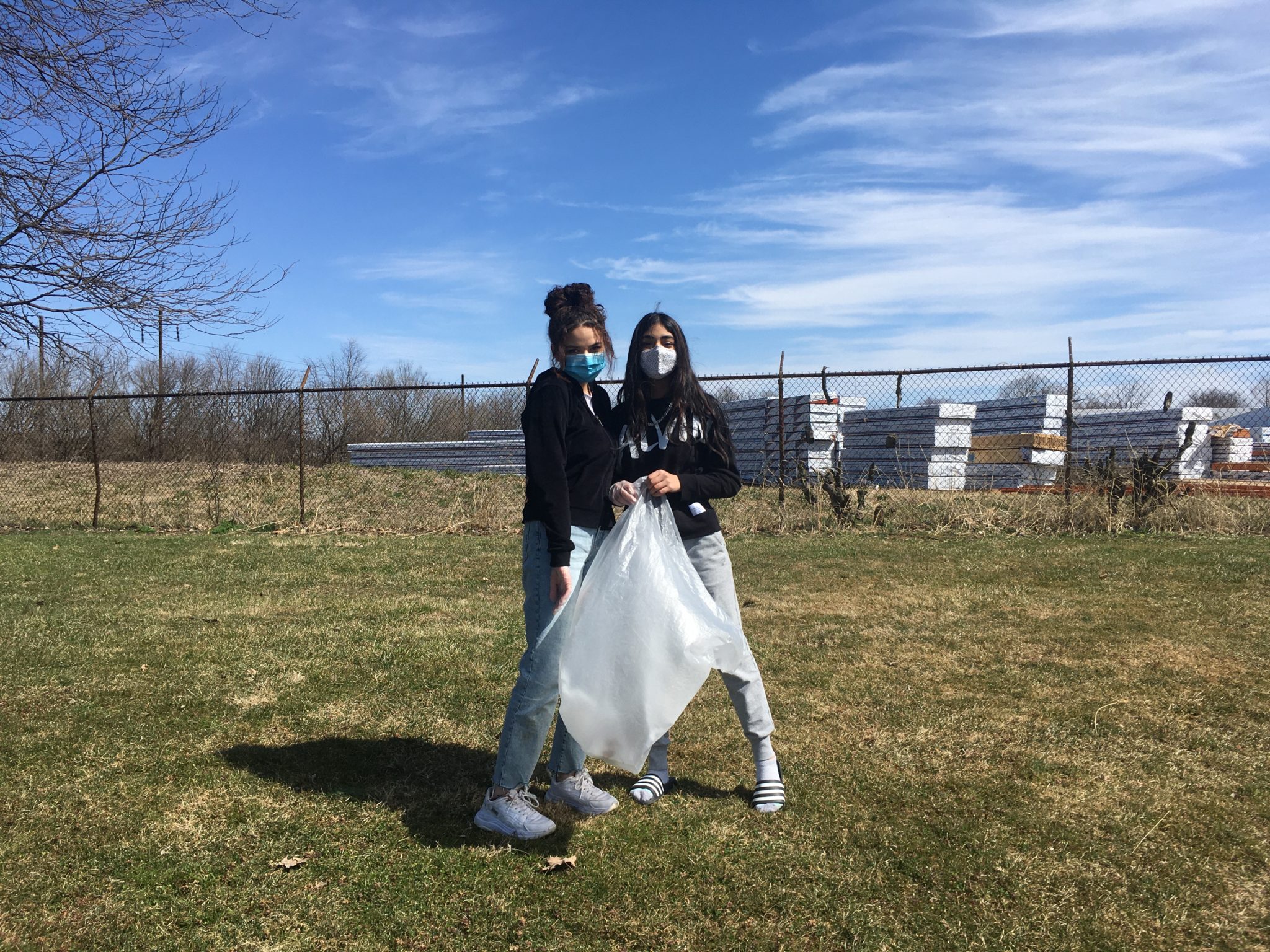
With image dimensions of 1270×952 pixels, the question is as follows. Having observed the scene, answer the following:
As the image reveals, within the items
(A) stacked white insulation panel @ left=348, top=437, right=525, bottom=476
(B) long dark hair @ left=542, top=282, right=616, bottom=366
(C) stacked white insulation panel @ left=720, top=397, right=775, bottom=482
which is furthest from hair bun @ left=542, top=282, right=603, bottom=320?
(A) stacked white insulation panel @ left=348, top=437, right=525, bottom=476

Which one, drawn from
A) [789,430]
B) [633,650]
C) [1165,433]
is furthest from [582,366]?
[1165,433]

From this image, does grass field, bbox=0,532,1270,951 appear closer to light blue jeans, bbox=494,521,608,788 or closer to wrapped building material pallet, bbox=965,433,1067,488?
light blue jeans, bbox=494,521,608,788

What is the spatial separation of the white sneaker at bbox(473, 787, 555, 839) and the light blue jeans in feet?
0.17

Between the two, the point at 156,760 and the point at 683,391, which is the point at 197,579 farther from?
the point at 683,391

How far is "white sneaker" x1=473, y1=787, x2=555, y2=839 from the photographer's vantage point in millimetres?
3090

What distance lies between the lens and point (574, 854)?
304 cm

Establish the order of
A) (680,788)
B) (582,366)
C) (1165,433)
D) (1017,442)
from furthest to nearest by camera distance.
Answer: (1017,442) < (1165,433) < (680,788) < (582,366)

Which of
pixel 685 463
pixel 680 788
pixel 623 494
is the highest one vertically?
pixel 685 463

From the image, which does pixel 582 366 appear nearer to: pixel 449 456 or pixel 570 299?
pixel 570 299

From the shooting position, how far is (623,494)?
3.19m

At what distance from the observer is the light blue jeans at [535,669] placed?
3.07 meters

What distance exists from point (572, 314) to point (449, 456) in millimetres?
16996

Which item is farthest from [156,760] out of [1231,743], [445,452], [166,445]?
[166,445]

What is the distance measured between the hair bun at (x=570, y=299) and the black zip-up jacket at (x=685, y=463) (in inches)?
15.9
